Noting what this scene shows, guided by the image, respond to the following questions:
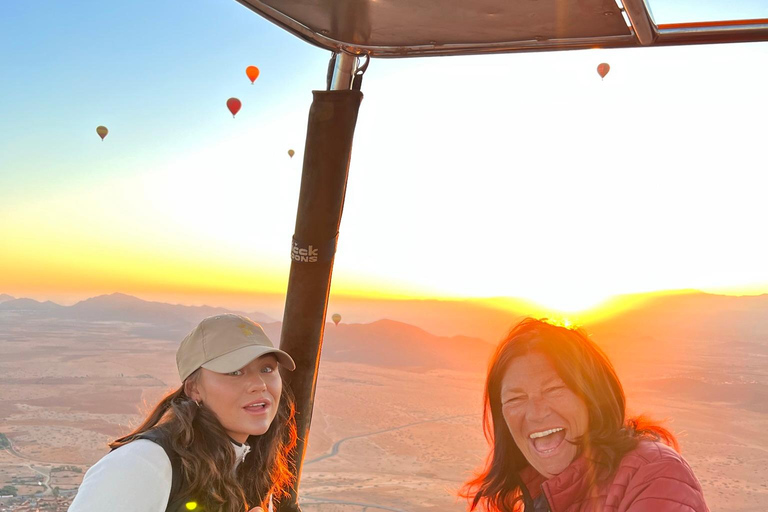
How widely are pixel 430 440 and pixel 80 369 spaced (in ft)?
138

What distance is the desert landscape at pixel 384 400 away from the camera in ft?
137

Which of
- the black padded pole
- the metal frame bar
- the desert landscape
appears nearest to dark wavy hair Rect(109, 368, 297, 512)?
the black padded pole

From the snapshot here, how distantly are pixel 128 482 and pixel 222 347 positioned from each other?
1.52 ft

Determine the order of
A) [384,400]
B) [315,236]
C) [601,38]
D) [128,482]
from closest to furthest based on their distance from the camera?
[128,482] → [601,38] → [315,236] → [384,400]

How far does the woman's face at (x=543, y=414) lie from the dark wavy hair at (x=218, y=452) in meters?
0.70

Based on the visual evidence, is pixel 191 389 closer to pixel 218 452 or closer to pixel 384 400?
pixel 218 452

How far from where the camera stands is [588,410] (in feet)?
5.51

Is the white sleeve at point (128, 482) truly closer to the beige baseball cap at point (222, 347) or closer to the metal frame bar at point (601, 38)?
the beige baseball cap at point (222, 347)

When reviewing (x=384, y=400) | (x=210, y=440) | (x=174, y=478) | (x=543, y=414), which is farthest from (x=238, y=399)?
(x=384, y=400)

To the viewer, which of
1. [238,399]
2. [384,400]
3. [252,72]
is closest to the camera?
[238,399]

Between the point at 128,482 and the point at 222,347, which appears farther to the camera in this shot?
the point at 222,347

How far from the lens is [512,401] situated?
1759mm

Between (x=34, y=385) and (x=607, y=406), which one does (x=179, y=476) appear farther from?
(x=34, y=385)

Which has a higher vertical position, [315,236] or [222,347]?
[315,236]
